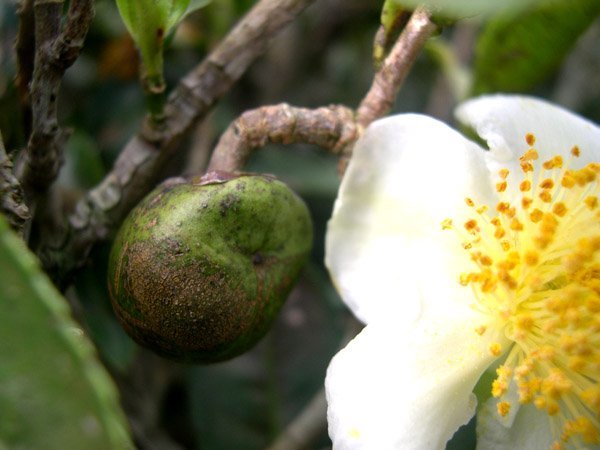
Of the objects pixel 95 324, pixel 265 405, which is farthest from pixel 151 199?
pixel 265 405

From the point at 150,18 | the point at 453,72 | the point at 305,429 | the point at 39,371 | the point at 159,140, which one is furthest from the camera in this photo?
the point at 453,72

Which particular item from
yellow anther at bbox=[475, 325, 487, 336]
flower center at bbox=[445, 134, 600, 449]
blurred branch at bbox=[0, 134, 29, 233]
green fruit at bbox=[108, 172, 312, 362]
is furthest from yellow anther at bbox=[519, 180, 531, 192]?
blurred branch at bbox=[0, 134, 29, 233]

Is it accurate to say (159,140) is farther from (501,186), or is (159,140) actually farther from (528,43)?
(528,43)

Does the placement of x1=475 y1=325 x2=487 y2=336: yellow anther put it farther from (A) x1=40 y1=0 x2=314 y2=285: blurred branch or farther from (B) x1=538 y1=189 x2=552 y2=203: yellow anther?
(A) x1=40 y1=0 x2=314 y2=285: blurred branch

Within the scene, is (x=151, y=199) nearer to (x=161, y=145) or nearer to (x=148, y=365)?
(x=161, y=145)

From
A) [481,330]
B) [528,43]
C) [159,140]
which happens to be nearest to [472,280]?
[481,330]

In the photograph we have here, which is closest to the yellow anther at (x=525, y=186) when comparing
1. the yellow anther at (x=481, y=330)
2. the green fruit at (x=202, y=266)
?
the yellow anther at (x=481, y=330)
